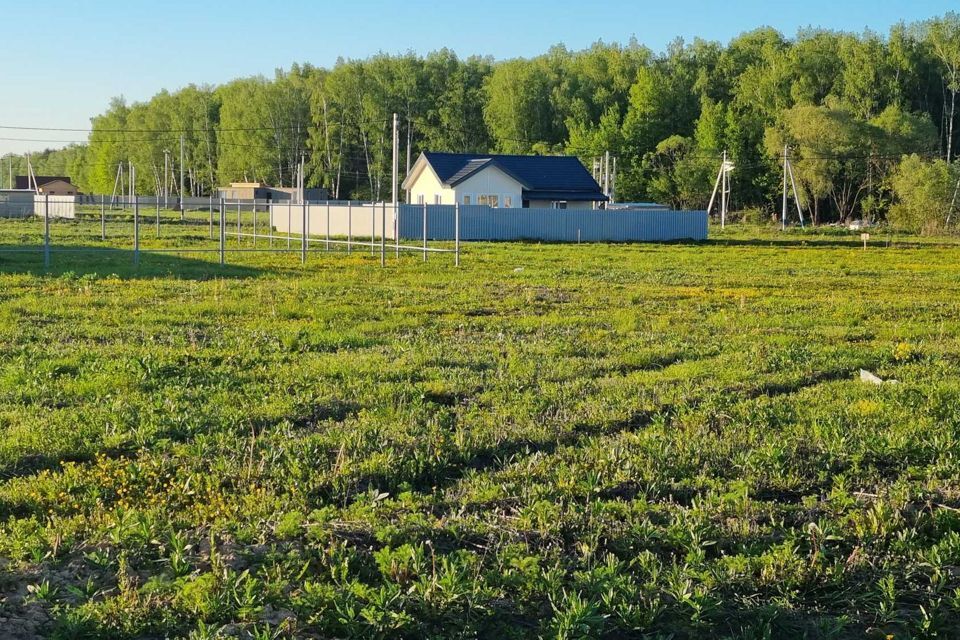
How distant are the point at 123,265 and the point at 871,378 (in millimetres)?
15913

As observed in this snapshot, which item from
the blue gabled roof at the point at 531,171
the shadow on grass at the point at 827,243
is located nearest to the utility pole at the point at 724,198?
the blue gabled roof at the point at 531,171

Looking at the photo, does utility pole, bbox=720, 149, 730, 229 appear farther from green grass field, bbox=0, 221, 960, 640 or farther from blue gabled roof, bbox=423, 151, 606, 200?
green grass field, bbox=0, 221, 960, 640

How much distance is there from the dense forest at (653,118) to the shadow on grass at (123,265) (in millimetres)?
41293

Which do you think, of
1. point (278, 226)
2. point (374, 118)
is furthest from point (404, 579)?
point (374, 118)

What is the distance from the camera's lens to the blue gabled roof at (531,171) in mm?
51031

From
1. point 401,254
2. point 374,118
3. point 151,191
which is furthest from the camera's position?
point 151,191

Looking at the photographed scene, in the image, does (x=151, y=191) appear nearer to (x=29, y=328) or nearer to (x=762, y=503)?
(x=29, y=328)

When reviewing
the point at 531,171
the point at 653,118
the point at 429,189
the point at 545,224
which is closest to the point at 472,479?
the point at 545,224

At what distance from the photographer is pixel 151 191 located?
120m

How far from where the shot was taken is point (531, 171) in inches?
2048

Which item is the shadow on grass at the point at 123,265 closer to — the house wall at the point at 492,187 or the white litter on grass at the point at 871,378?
the white litter on grass at the point at 871,378

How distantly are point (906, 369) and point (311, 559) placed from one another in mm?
6912

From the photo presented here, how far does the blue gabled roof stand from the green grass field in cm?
3881

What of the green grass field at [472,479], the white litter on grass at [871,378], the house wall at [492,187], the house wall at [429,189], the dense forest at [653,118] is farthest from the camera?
Answer: the dense forest at [653,118]
